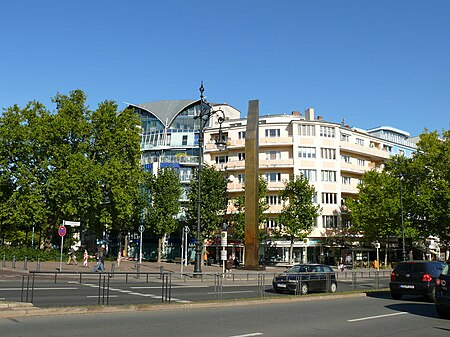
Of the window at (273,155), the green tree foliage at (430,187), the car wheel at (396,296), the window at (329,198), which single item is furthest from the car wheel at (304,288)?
the window at (273,155)

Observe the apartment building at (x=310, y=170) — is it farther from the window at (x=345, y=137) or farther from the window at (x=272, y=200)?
the window at (x=345, y=137)

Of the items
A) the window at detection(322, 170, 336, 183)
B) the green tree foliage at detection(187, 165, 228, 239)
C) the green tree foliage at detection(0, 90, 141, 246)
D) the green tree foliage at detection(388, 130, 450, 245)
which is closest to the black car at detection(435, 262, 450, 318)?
the green tree foliage at detection(0, 90, 141, 246)

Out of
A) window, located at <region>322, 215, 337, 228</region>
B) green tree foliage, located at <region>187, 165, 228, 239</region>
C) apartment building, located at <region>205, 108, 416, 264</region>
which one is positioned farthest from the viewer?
window, located at <region>322, 215, 337, 228</region>

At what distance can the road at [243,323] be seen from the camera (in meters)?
9.71

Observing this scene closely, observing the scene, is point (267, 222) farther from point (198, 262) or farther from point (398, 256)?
point (198, 262)

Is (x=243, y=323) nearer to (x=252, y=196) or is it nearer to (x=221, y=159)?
(x=252, y=196)

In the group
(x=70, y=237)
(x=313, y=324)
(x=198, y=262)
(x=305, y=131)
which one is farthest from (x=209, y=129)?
(x=313, y=324)

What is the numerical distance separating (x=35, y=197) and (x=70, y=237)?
7501mm

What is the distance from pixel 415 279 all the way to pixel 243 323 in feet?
32.4

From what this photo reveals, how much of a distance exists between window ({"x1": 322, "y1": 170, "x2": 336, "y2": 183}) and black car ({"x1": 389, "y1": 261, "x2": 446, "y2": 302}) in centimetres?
4533

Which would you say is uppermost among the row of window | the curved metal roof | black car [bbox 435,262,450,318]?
the curved metal roof

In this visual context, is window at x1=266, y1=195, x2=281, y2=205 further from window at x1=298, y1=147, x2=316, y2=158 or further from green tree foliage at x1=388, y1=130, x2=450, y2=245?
green tree foliage at x1=388, y1=130, x2=450, y2=245

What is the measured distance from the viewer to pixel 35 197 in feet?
139

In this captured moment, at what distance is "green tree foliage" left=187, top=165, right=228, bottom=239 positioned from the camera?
2087 inches
